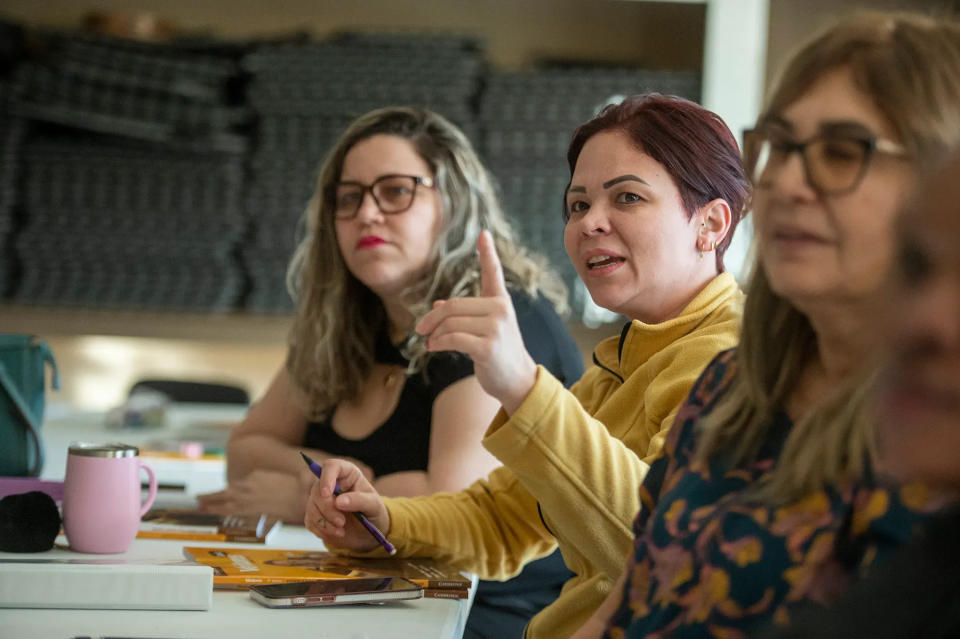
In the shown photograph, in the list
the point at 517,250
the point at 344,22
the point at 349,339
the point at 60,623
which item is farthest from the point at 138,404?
the point at 60,623

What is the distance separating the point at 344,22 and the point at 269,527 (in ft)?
7.37

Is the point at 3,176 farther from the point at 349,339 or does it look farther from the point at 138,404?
the point at 349,339

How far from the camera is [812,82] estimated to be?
0.78 meters

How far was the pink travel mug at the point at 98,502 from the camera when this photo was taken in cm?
124

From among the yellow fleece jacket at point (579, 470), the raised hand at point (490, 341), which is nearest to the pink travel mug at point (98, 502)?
the yellow fleece jacket at point (579, 470)

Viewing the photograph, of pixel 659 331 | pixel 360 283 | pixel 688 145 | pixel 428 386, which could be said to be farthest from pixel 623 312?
pixel 360 283

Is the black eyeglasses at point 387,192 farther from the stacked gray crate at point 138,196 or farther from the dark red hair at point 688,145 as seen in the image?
the stacked gray crate at point 138,196

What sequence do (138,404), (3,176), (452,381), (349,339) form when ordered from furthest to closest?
(3,176)
(138,404)
(349,339)
(452,381)

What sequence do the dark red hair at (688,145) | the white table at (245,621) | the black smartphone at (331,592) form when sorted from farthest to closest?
the dark red hair at (688,145) < the black smartphone at (331,592) < the white table at (245,621)

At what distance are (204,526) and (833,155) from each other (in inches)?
39.6

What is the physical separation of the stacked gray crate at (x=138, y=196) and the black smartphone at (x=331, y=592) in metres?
2.25

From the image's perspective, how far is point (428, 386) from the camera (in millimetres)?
1721

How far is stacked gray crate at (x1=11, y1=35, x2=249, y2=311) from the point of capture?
324 cm

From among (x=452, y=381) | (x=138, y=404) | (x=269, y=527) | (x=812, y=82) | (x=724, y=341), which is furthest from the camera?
(x=138, y=404)
